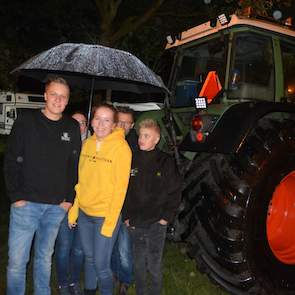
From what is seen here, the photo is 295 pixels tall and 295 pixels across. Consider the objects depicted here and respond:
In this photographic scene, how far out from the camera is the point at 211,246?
12.2 ft

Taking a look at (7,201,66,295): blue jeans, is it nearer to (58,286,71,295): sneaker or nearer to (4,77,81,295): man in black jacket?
(4,77,81,295): man in black jacket

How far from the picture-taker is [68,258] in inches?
153

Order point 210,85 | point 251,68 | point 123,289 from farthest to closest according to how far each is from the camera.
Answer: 1. point 210,85
2. point 251,68
3. point 123,289

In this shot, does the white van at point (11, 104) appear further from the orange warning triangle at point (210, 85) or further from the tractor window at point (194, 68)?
the orange warning triangle at point (210, 85)

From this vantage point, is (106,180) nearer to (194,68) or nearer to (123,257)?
(123,257)

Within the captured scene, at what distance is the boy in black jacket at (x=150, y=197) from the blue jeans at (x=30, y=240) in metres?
0.58

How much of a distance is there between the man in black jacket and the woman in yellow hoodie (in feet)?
0.43

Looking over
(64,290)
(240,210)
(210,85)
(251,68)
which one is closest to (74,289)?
(64,290)

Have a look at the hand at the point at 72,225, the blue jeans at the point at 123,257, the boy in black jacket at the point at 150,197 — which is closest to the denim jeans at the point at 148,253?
the boy in black jacket at the point at 150,197

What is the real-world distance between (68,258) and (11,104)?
729 inches

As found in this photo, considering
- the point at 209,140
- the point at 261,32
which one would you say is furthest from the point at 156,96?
the point at 209,140

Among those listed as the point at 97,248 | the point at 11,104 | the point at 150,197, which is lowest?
the point at 97,248

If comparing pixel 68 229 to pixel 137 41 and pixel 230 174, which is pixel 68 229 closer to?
pixel 230 174

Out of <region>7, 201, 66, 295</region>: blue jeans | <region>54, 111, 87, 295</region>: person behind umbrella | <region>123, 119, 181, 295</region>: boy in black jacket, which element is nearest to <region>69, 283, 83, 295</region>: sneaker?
<region>54, 111, 87, 295</region>: person behind umbrella
